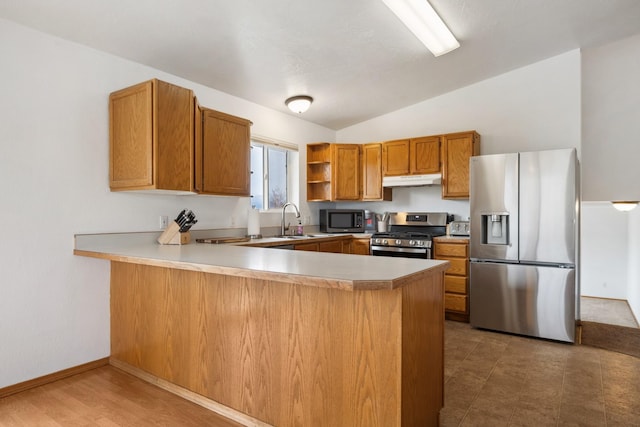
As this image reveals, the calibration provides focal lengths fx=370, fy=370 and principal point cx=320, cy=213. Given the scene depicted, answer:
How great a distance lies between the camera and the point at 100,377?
2719 mm

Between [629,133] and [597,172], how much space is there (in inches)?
21.8

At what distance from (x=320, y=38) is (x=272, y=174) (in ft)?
6.73

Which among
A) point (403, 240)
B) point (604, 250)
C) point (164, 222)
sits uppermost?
point (164, 222)

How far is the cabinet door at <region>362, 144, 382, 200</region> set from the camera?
5012mm

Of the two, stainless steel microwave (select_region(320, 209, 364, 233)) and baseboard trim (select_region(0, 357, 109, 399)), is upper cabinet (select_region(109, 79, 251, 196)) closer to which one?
baseboard trim (select_region(0, 357, 109, 399))

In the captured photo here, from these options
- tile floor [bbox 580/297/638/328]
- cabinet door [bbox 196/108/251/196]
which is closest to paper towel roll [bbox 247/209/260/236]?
cabinet door [bbox 196/108/251/196]

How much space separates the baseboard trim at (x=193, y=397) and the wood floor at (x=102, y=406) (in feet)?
0.08

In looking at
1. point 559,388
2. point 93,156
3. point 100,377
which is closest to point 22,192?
point 93,156

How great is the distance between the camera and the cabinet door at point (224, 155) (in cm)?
315

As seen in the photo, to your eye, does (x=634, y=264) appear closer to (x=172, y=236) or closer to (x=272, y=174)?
(x=272, y=174)

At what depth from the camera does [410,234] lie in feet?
14.8

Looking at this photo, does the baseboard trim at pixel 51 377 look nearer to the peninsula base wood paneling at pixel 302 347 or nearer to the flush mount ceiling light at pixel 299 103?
the peninsula base wood paneling at pixel 302 347

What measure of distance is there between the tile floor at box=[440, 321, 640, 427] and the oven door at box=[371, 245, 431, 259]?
3.43ft

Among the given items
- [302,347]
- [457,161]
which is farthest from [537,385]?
[457,161]
